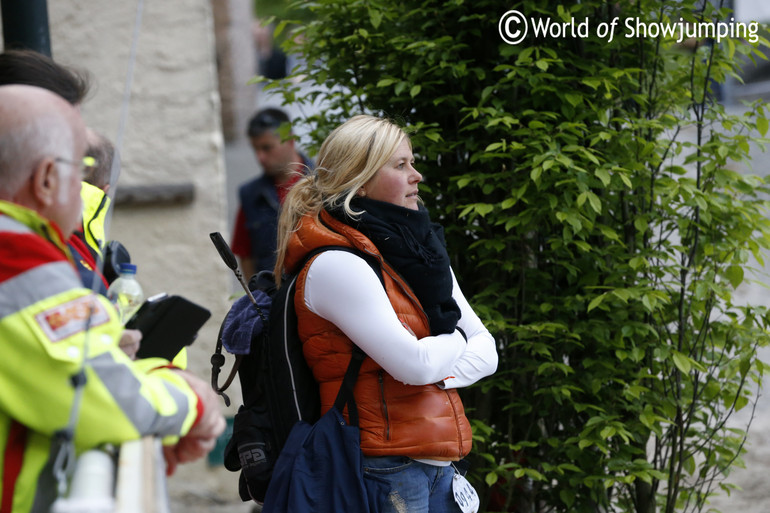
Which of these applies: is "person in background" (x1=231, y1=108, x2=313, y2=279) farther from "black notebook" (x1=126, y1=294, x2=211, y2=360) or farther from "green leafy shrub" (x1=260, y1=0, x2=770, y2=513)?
"black notebook" (x1=126, y1=294, x2=211, y2=360)

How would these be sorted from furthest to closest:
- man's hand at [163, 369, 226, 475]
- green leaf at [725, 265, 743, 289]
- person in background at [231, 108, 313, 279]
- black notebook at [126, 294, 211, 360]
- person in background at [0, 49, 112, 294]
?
person in background at [231, 108, 313, 279], green leaf at [725, 265, 743, 289], person in background at [0, 49, 112, 294], black notebook at [126, 294, 211, 360], man's hand at [163, 369, 226, 475]

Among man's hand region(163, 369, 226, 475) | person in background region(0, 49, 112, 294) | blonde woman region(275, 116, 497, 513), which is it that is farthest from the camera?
blonde woman region(275, 116, 497, 513)

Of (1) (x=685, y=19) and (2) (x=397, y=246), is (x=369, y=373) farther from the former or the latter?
(1) (x=685, y=19)

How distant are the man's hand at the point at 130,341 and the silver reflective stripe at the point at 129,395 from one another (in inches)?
10.9

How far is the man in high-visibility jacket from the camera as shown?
144 centimetres

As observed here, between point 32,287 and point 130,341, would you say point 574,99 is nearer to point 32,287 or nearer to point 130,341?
point 130,341

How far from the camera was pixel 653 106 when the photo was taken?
11.5 feet

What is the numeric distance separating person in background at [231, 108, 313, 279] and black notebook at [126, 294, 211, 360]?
10.2 ft

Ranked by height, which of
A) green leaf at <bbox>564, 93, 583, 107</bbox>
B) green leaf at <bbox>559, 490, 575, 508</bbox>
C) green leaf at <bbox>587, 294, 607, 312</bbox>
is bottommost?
green leaf at <bbox>559, 490, 575, 508</bbox>

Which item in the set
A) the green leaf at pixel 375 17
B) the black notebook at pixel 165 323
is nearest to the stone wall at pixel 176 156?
the green leaf at pixel 375 17

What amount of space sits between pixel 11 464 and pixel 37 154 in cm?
53

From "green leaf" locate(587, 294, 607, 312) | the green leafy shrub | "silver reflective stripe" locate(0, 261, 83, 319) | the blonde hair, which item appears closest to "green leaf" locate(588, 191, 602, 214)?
the green leafy shrub

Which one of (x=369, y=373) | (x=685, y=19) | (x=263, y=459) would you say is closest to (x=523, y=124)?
(x=685, y=19)

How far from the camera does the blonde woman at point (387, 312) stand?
2443 millimetres
